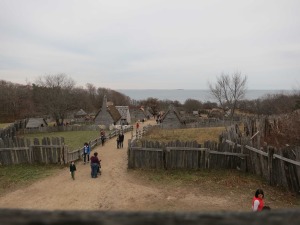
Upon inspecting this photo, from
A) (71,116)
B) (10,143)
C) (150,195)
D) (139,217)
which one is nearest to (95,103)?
(71,116)

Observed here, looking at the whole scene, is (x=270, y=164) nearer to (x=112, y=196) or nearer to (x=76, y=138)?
→ (x=112, y=196)

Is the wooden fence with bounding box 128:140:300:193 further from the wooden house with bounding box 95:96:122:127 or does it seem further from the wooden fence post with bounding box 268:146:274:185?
the wooden house with bounding box 95:96:122:127

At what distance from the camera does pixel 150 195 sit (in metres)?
13.6

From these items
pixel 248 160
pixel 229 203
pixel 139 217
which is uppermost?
pixel 139 217

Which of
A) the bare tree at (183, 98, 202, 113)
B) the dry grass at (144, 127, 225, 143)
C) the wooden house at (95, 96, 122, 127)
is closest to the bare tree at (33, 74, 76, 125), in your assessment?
the wooden house at (95, 96, 122, 127)

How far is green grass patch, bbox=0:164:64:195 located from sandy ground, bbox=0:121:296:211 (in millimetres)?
717

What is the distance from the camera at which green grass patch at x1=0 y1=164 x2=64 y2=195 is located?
15.7 meters

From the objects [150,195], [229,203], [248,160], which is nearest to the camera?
[229,203]

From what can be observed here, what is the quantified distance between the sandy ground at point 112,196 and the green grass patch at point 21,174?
0.72 m

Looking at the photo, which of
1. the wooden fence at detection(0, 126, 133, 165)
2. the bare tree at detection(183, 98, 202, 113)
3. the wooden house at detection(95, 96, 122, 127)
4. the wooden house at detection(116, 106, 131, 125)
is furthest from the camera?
the bare tree at detection(183, 98, 202, 113)

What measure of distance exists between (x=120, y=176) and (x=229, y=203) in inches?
267

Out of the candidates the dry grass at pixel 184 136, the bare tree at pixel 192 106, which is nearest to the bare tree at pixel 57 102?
the dry grass at pixel 184 136

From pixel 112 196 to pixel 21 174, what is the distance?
7186mm

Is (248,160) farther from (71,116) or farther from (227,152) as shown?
(71,116)
